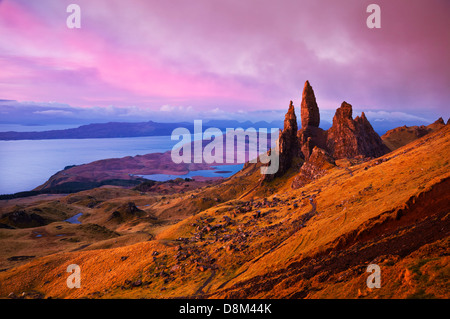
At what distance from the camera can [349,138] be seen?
4500 inches

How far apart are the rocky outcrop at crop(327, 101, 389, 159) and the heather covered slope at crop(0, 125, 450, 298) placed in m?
61.0

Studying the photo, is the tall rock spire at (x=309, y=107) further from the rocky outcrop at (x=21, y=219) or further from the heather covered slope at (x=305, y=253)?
the rocky outcrop at (x=21, y=219)

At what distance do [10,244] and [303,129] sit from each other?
125159 millimetres

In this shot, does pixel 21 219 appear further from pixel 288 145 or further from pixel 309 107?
pixel 309 107

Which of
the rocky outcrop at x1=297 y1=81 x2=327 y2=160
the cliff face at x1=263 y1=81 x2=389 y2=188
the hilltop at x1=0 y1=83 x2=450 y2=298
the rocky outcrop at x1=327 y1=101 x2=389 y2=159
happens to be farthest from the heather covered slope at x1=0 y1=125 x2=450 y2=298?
the rocky outcrop at x1=297 y1=81 x2=327 y2=160

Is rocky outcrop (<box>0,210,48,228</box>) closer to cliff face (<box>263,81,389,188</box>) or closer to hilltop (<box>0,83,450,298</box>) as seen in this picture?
hilltop (<box>0,83,450,298</box>)

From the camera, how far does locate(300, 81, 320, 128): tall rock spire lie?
130750 millimetres

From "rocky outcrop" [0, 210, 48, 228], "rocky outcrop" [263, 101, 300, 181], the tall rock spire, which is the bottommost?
"rocky outcrop" [0, 210, 48, 228]

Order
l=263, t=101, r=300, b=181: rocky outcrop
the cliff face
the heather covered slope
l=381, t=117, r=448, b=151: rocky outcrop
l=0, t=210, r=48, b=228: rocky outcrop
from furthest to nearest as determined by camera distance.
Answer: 1. l=381, t=117, r=448, b=151: rocky outcrop
2. l=0, t=210, r=48, b=228: rocky outcrop
3. l=263, t=101, r=300, b=181: rocky outcrop
4. the cliff face
5. the heather covered slope

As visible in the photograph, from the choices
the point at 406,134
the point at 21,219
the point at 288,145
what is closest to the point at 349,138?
the point at 288,145

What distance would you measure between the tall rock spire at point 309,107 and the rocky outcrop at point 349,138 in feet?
40.0

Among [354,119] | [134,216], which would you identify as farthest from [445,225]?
[134,216]

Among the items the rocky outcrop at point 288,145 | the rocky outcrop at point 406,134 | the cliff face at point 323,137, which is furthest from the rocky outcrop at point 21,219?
the rocky outcrop at point 406,134
